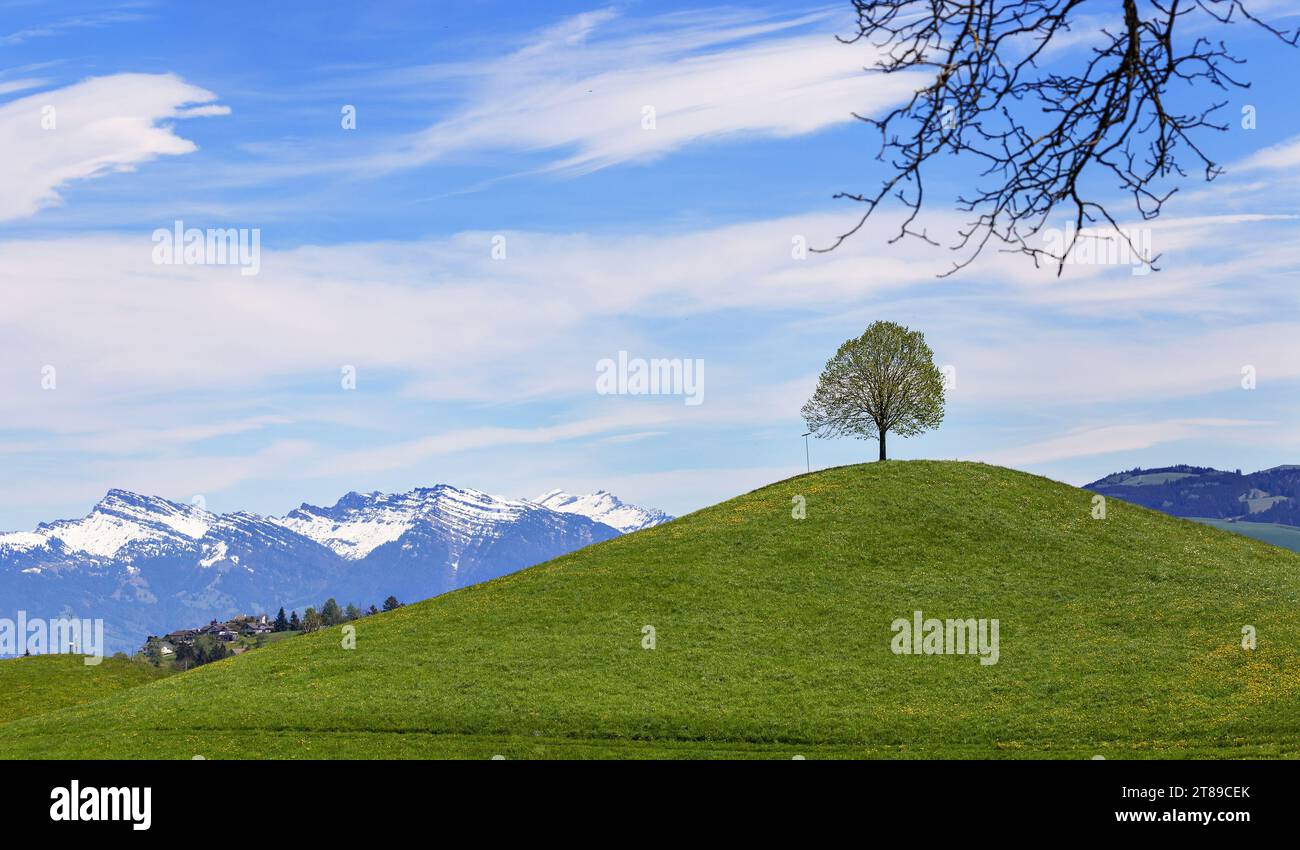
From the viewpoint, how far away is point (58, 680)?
68625mm

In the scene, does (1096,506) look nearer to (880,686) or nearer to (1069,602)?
(1069,602)

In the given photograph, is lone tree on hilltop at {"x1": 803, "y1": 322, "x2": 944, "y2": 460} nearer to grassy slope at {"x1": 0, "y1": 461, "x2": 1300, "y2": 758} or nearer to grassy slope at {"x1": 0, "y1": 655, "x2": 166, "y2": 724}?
grassy slope at {"x1": 0, "y1": 461, "x2": 1300, "y2": 758}

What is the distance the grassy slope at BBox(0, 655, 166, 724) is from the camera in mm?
63094

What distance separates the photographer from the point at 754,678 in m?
48.5

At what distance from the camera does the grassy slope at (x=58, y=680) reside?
6309 centimetres

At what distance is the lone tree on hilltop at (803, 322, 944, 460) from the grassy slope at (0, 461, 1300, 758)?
14.6m

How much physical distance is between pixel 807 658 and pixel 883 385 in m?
46.3

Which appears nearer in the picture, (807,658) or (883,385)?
(807,658)

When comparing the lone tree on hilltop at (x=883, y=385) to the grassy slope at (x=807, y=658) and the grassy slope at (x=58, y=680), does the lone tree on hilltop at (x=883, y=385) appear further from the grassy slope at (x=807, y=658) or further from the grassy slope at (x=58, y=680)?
the grassy slope at (x=58, y=680)

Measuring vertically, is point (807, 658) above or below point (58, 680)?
above

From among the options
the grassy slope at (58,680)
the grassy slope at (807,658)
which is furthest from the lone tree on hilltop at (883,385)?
the grassy slope at (58,680)

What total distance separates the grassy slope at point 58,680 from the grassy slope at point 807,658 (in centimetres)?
1098
